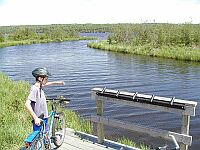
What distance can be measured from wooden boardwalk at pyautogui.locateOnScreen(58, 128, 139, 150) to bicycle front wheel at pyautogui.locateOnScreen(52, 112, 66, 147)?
0.16 m

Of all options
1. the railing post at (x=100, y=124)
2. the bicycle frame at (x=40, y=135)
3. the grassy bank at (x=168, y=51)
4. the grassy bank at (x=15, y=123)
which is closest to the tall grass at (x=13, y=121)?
the grassy bank at (x=15, y=123)

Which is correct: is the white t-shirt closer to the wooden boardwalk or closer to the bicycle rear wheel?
the bicycle rear wheel

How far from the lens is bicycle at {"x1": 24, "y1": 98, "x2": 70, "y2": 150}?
5.71m

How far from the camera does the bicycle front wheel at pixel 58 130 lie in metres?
7.04

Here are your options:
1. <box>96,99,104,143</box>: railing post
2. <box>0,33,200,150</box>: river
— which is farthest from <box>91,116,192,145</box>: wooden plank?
<box>0,33,200,150</box>: river

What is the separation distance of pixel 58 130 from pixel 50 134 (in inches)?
29.6

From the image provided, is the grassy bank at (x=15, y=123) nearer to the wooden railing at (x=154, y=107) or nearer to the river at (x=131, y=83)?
the wooden railing at (x=154, y=107)

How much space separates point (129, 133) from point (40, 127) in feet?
24.6

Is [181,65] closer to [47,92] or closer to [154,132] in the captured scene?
[47,92]

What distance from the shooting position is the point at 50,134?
6.82 metres

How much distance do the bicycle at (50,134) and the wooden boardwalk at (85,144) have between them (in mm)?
228

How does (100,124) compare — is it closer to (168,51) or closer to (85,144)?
(85,144)

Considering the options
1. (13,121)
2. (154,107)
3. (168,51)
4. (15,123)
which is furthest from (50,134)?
(168,51)

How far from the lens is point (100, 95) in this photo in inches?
283
